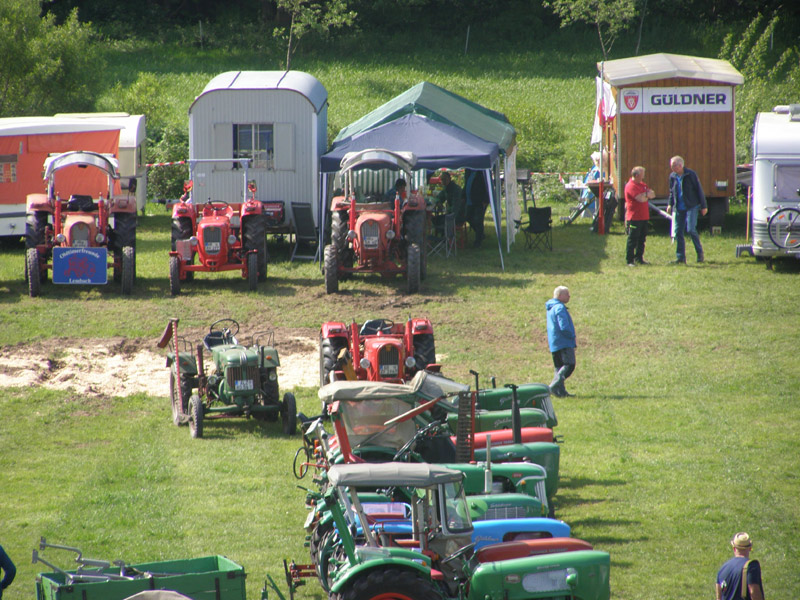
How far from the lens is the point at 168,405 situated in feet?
39.8

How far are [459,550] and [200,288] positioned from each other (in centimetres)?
1123

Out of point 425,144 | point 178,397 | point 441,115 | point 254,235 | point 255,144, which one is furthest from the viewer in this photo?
point 441,115

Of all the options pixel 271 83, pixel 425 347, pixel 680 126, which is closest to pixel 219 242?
pixel 271 83

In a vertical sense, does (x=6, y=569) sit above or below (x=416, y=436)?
below

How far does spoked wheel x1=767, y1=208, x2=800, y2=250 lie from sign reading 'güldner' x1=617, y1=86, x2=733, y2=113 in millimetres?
4153

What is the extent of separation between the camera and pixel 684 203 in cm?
1809

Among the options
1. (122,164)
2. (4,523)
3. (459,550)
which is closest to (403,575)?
(459,550)

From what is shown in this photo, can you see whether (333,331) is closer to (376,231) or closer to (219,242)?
(376,231)

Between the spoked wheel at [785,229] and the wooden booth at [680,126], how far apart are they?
336 cm

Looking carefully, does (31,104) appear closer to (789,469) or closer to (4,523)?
(4,523)

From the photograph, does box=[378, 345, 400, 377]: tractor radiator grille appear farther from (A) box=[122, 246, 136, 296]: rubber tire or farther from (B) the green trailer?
(A) box=[122, 246, 136, 296]: rubber tire

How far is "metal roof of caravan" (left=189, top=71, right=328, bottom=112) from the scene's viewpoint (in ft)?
63.8

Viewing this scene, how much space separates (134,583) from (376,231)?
1146 cm

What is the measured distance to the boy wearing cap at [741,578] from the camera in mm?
6020
